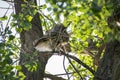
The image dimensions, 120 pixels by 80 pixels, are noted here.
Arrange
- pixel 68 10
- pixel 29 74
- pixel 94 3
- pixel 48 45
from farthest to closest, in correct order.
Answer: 1. pixel 29 74
2. pixel 48 45
3. pixel 68 10
4. pixel 94 3

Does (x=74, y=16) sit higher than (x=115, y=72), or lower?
higher

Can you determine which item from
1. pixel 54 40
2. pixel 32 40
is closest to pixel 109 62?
pixel 54 40

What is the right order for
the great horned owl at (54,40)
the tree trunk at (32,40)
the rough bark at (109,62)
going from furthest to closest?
1. the tree trunk at (32,40)
2. the great horned owl at (54,40)
3. the rough bark at (109,62)

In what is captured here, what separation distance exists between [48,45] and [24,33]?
187cm

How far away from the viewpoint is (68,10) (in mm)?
2836

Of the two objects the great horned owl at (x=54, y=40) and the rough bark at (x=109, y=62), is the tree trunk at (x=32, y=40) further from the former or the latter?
the rough bark at (x=109, y=62)

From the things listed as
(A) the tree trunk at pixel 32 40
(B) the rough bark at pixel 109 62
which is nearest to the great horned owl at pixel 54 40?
(B) the rough bark at pixel 109 62

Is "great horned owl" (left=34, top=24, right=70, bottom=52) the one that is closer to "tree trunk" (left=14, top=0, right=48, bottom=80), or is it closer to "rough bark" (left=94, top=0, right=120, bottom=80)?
"rough bark" (left=94, top=0, right=120, bottom=80)

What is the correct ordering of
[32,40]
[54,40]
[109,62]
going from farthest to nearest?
[32,40]
[54,40]
[109,62]

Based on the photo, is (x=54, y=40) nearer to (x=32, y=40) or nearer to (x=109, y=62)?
(x=109, y=62)

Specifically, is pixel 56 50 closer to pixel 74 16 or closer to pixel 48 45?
pixel 48 45

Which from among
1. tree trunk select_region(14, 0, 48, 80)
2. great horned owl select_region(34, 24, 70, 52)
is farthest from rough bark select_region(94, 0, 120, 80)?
tree trunk select_region(14, 0, 48, 80)

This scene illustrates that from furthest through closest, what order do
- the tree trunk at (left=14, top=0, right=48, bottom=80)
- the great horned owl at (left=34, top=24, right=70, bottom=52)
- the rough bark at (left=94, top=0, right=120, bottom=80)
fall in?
the tree trunk at (left=14, top=0, right=48, bottom=80) → the great horned owl at (left=34, top=24, right=70, bottom=52) → the rough bark at (left=94, top=0, right=120, bottom=80)

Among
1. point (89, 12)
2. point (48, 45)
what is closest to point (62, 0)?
point (89, 12)
